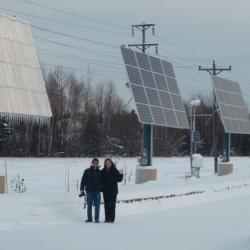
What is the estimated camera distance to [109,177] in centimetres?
1777

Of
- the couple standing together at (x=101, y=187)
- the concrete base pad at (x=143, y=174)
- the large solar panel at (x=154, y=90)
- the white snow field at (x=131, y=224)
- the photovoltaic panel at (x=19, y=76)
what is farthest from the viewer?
the large solar panel at (x=154, y=90)

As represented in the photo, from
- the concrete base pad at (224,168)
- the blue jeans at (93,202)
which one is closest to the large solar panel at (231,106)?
the concrete base pad at (224,168)


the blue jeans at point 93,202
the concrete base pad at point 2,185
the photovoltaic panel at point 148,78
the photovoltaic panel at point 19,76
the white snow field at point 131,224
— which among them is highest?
the photovoltaic panel at point 148,78

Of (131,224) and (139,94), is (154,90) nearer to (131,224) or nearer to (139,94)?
(139,94)

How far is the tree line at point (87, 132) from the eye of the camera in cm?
8362

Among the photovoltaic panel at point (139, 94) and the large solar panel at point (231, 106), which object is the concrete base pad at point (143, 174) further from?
the large solar panel at point (231, 106)

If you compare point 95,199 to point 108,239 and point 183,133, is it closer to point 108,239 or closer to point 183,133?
point 108,239

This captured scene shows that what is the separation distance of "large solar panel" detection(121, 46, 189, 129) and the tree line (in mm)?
42112

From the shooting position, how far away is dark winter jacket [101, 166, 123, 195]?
1769 cm

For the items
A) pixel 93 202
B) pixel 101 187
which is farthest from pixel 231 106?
pixel 93 202

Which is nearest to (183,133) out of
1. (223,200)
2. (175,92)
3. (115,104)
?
(115,104)

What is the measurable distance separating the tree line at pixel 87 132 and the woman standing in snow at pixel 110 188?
57.5 metres

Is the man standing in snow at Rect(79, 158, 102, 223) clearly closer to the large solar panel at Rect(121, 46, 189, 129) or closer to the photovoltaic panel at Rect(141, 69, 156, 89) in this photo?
the large solar panel at Rect(121, 46, 189, 129)

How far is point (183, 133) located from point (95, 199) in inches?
3665
